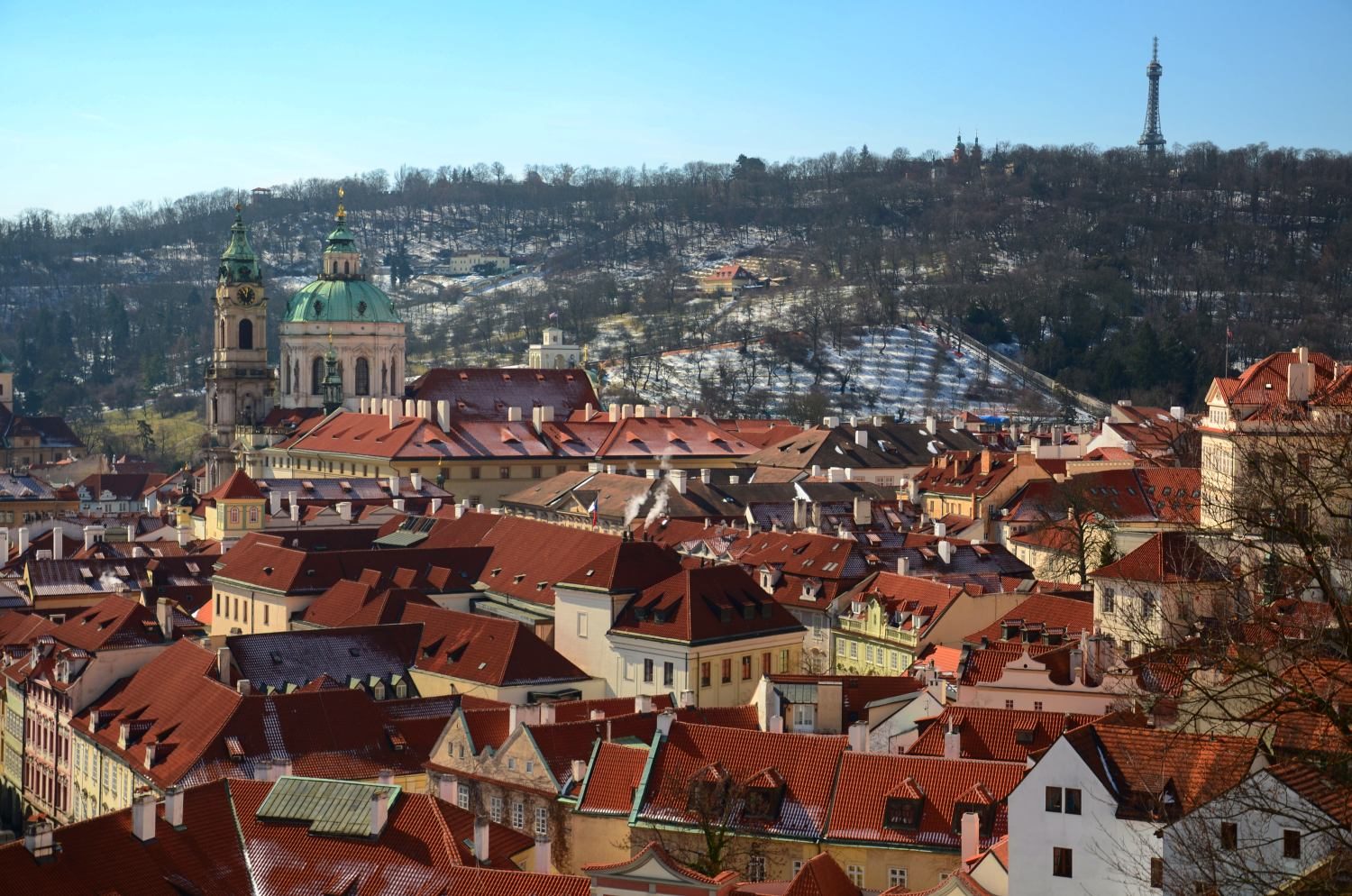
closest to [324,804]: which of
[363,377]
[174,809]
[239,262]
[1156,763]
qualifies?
[174,809]

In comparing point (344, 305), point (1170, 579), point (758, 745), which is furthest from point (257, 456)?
point (758, 745)

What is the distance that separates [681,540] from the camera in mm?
79062

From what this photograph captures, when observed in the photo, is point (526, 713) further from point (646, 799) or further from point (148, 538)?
point (148, 538)

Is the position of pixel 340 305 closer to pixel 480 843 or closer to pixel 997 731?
pixel 997 731

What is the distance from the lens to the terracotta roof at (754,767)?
39.1 meters

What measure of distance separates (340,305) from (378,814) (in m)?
105

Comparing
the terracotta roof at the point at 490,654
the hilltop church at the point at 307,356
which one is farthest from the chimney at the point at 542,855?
the hilltop church at the point at 307,356

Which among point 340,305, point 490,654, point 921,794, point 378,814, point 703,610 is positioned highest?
point 340,305

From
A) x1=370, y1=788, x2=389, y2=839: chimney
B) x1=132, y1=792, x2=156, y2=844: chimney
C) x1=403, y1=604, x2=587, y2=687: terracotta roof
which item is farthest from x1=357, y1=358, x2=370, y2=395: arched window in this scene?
x1=132, y1=792, x2=156, y2=844: chimney

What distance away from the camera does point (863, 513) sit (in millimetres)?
84625

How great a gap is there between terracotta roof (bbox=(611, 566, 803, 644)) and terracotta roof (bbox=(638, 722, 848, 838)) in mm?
17088

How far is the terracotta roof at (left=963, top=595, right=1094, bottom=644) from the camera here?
5656cm

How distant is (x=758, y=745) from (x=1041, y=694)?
953 cm

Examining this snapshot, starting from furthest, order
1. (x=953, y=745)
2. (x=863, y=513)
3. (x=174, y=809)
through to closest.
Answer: (x=863, y=513) < (x=953, y=745) < (x=174, y=809)
